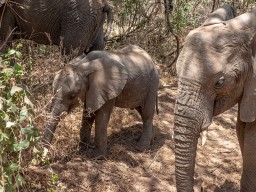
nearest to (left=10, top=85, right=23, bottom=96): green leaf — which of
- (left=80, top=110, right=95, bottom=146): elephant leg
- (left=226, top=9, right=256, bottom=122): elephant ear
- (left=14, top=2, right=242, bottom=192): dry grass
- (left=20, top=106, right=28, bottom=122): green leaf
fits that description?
(left=20, top=106, right=28, bottom=122): green leaf

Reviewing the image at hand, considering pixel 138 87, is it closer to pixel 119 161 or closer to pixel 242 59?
pixel 119 161

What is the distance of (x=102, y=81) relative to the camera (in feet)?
14.3

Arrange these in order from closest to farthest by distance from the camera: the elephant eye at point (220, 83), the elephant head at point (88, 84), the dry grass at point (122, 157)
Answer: the elephant eye at point (220, 83) < the dry grass at point (122, 157) < the elephant head at point (88, 84)

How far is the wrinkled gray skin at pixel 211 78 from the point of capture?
8.67 ft

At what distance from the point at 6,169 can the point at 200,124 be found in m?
1.10

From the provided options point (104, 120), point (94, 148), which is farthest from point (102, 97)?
point (94, 148)

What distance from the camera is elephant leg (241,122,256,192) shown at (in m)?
3.07

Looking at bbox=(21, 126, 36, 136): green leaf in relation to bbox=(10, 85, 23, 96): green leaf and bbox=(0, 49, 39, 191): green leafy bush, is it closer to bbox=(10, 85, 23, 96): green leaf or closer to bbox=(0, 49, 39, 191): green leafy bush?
bbox=(0, 49, 39, 191): green leafy bush

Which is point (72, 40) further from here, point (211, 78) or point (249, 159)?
point (211, 78)

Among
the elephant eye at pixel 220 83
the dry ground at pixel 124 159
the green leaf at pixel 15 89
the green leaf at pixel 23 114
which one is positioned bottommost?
the dry ground at pixel 124 159

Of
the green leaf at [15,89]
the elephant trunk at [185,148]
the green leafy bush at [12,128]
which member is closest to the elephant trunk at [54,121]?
the green leafy bush at [12,128]

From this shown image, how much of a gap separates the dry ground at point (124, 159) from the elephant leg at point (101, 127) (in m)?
0.11

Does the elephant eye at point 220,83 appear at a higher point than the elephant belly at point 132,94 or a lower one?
higher

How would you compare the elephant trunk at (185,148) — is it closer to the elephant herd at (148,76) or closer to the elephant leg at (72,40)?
the elephant herd at (148,76)
